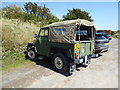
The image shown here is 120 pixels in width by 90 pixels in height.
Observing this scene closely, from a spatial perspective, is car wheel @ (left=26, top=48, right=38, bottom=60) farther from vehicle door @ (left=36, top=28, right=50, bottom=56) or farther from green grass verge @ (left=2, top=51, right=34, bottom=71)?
vehicle door @ (left=36, top=28, right=50, bottom=56)

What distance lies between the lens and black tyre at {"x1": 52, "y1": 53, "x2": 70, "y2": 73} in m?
4.21

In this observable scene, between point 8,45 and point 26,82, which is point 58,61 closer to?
point 26,82

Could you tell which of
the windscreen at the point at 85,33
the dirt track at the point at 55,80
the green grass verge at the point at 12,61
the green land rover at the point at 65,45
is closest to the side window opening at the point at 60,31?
the green land rover at the point at 65,45

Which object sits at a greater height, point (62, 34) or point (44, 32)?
point (44, 32)

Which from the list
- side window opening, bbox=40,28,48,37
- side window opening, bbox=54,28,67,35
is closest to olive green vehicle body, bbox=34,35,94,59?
side window opening, bbox=40,28,48,37

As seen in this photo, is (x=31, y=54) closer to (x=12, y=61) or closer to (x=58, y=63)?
(x=12, y=61)

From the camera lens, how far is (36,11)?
29703mm

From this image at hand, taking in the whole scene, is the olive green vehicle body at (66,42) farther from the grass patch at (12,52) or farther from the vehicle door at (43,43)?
the grass patch at (12,52)

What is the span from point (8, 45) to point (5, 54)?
4.09 ft

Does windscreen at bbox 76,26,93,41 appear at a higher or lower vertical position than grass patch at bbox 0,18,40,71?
higher

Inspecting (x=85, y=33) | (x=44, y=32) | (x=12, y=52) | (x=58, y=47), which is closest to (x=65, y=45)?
(x=58, y=47)

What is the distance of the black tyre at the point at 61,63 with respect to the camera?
4.21 metres

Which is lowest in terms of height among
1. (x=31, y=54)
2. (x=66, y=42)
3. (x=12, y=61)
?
(x=12, y=61)

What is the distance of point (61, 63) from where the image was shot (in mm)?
4406
